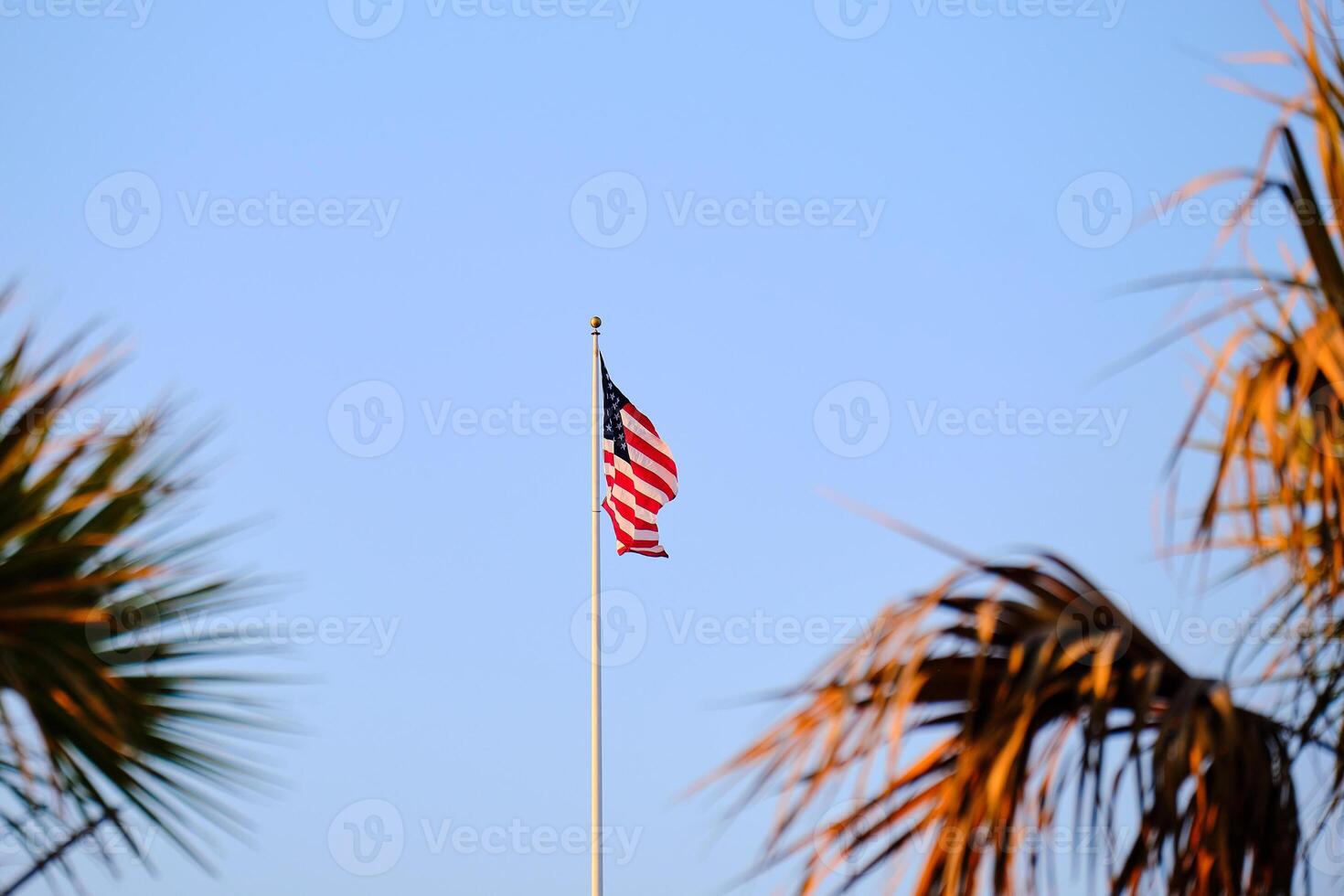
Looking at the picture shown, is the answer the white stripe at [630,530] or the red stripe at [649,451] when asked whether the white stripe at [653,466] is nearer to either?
the red stripe at [649,451]

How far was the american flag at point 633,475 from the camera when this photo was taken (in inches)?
725

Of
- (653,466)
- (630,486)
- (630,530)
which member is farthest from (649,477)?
(630,530)

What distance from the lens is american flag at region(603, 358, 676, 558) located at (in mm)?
18422

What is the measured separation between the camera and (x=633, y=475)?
60.3ft

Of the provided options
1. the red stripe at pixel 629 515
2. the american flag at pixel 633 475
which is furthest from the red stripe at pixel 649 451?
the red stripe at pixel 629 515

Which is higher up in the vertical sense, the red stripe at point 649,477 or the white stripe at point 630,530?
the red stripe at point 649,477

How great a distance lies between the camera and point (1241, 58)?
5.86 m

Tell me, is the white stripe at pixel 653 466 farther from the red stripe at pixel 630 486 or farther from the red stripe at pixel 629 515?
the red stripe at pixel 629 515

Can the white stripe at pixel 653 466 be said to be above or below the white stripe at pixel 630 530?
above

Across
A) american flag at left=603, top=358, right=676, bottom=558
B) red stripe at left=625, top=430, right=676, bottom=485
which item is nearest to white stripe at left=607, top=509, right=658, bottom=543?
american flag at left=603, top=358, right=676, bottom=558

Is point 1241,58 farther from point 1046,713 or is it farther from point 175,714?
point 175,714

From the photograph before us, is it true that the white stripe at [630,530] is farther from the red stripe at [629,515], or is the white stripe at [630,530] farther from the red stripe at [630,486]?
the red stripe at [630,486]

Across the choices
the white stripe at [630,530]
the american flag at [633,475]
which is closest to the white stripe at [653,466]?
the american flag at [633,475]

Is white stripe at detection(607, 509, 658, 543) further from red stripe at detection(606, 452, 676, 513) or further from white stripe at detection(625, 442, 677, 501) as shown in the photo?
white stripe at detection(625, 442, 677, 501)
